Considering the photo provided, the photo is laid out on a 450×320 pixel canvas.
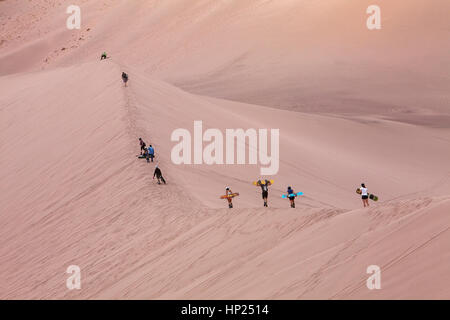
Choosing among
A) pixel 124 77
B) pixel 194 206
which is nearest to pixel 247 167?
pixel 194 206

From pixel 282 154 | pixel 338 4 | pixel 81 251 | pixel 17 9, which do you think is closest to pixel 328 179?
pixel 282 154

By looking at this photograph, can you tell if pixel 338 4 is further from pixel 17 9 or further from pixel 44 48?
pixel 17 9

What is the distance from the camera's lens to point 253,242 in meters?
11.8

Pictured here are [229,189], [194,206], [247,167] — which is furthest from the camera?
[247,167]

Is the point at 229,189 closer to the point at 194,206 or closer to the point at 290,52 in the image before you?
the point at 194,206

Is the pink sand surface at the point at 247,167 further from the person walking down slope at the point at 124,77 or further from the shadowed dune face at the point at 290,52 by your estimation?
the person walking down slope at the point at 124,77

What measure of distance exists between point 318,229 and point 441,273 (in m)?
3.20

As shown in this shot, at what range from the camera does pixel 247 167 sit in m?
20.7
